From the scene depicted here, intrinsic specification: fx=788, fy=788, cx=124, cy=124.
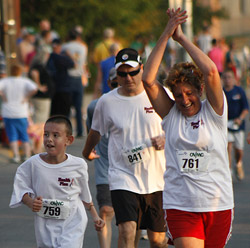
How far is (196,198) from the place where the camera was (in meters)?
4.96

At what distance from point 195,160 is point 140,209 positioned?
4.68 ft

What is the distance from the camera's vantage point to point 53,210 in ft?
17.3

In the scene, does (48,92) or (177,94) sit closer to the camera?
(177,94)

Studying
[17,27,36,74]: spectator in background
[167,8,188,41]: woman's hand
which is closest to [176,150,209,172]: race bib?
[167,8,188,41]: woman's hand

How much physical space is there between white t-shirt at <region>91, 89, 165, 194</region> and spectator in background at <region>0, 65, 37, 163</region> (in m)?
6.81

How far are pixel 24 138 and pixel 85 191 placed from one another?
24.6 feet

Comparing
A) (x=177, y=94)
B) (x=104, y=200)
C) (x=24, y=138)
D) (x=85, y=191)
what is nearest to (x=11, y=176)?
(x=24, y=138)

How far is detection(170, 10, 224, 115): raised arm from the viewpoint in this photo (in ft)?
16.1

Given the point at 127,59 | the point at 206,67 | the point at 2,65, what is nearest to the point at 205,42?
the point at 2,65

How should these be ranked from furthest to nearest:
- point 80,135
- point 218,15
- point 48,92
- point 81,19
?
point 218,15
point 81,19
point 80,135
point 48,92

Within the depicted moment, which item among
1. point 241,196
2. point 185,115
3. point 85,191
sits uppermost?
point 185,115

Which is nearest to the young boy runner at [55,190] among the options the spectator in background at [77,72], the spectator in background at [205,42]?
the spectator in background at [77,72]

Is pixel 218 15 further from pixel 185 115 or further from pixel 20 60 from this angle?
pixel 185 115

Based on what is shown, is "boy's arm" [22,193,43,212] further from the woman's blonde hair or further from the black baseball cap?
the black baseball cap
